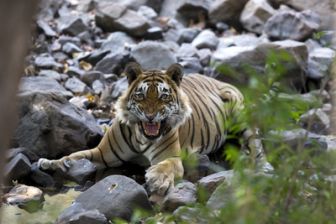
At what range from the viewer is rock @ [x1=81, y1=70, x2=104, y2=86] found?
442 inches

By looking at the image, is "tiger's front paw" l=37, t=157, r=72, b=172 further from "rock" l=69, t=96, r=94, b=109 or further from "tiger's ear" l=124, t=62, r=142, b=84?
"rock" l=69, t=96, r=94, b=109

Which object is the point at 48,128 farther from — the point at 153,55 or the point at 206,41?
the point at 206,41

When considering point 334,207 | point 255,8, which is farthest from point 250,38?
point 334,207

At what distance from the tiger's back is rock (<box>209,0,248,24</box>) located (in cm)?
539

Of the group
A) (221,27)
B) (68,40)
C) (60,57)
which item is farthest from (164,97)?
(221,27)

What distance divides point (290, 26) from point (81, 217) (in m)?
8.07

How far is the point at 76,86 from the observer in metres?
10.9

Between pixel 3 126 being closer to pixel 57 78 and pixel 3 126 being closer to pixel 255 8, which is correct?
pixel 57 78

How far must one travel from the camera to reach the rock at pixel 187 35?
44.2 ft

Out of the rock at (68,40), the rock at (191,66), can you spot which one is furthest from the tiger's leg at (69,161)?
the rock at (68,40)

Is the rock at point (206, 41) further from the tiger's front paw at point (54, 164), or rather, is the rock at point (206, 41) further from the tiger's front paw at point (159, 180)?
the tiger's front paw at point (159, 180)

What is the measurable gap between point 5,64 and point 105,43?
1043 cm

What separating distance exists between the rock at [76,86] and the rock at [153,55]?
38.0 inches

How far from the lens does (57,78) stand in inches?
436
